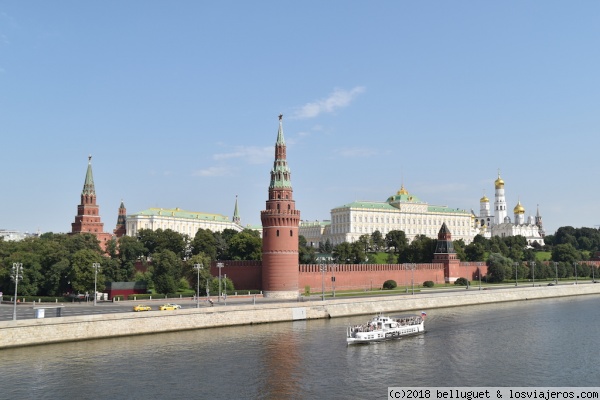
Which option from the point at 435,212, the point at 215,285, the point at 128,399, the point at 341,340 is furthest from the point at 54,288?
the point at 435,212

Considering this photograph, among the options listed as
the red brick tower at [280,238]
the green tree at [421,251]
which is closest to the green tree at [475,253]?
the green tree at [421,251]

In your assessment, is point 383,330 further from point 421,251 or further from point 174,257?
point 421,251

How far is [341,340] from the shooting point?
51438 mm

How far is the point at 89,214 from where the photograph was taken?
421ft

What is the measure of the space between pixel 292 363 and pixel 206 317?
18.1 meters

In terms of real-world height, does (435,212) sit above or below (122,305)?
above

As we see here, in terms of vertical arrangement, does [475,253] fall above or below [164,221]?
below

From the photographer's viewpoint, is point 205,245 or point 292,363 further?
point 205,245

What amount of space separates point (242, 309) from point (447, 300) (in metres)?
30.6

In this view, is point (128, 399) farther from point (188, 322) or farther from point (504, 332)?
point (504, 332)

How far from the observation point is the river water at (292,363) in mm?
35156

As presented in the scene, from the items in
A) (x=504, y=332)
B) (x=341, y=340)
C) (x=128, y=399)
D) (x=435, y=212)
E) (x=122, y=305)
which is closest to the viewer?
(x=128, y=399)

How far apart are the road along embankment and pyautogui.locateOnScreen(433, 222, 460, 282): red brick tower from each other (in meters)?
23.3

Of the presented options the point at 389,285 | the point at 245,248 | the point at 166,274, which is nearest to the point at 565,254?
the point at 389,285
